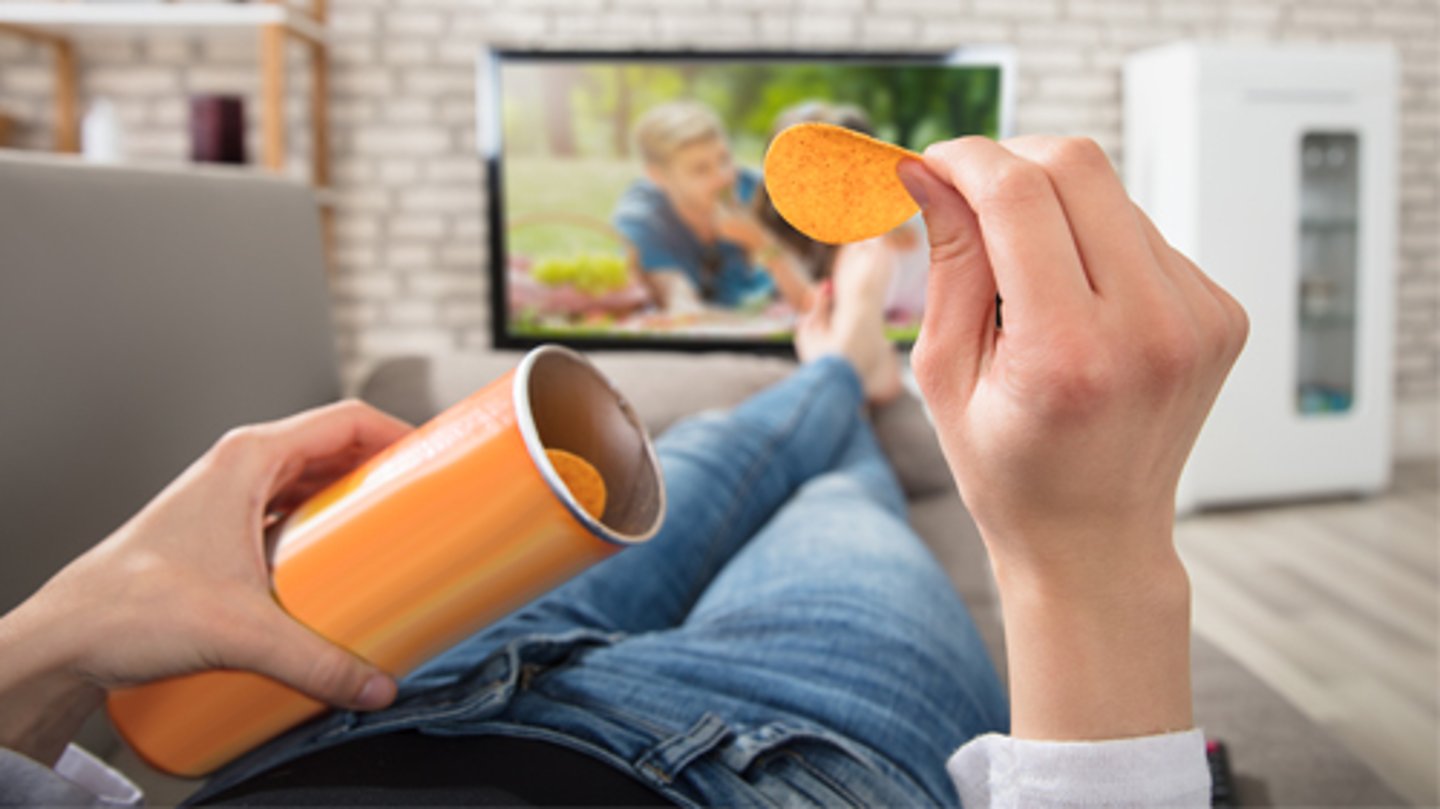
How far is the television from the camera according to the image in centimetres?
285

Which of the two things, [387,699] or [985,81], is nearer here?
[387,699]

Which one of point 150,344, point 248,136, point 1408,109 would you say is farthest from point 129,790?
point 1408,109

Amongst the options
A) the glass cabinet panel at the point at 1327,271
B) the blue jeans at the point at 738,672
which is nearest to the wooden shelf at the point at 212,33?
the blue jeans at the point at 738,672

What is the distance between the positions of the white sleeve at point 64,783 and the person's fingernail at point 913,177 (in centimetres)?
46

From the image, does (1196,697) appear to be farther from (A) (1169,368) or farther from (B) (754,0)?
(B) (754,0)

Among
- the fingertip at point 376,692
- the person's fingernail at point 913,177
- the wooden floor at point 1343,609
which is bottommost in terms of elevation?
the wooden floor at point 1343,609

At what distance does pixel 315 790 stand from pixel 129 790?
16 centimetres

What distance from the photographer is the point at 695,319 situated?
294cm

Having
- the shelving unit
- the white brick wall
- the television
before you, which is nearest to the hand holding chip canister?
the shelving unit

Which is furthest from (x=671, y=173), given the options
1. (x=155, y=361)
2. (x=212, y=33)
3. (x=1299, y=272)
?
(x=155, y=361)

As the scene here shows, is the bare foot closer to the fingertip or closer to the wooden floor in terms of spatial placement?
the wooden floor

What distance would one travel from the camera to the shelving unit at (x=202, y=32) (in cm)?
237

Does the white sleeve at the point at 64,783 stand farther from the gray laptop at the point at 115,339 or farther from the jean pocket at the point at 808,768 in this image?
the jean pocket at the point at 808,768

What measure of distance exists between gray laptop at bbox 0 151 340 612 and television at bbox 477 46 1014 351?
1.91 metres
